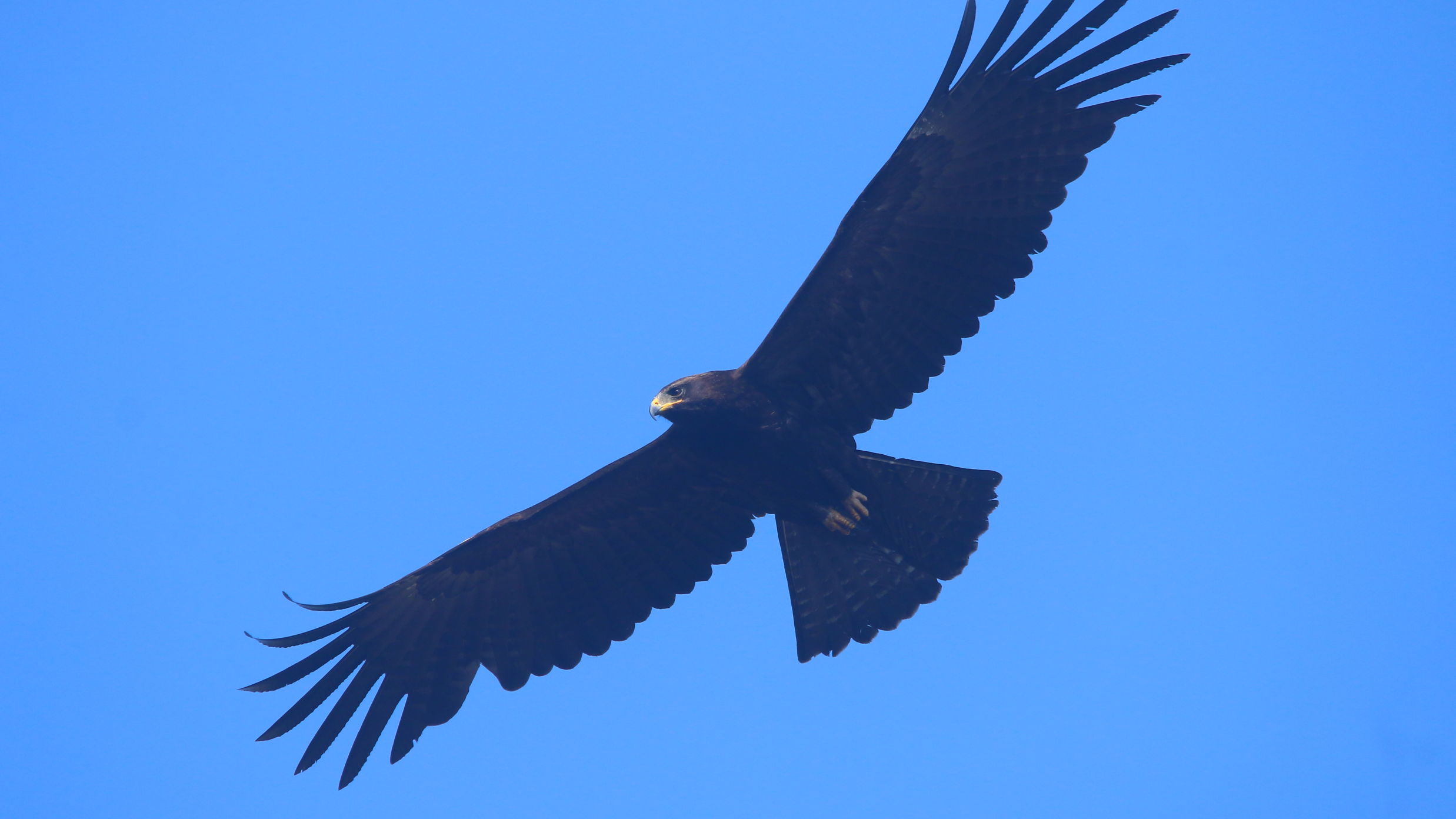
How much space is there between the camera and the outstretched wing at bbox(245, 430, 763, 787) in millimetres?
10172

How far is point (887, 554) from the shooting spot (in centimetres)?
1073

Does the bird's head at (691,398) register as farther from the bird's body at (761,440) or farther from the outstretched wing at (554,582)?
the outstretched wing at (554,582)

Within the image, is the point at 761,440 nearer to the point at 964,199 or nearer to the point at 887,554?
the point at 887,554

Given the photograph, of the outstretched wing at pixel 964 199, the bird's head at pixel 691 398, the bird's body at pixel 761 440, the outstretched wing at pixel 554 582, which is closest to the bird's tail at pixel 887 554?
the bird's body at pixel 761 440

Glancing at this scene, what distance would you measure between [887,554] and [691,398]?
7.46ft

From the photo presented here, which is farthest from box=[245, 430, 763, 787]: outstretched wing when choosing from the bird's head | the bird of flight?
the bird's head

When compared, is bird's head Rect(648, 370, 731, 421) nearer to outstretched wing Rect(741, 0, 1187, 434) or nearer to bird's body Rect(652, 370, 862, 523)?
bird's body Rect(652, 370, 862, 523)

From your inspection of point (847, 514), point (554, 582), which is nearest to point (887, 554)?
point (847, 514)

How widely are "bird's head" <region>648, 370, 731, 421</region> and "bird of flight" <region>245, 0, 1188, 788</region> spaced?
0.6 inches

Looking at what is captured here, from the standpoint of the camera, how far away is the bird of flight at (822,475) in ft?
30.9

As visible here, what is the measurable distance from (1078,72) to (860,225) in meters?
1.94

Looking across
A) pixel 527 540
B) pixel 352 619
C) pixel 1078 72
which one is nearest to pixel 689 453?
pixel 527 540

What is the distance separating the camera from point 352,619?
10156 millimetres

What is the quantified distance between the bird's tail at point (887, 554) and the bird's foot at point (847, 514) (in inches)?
4.2
